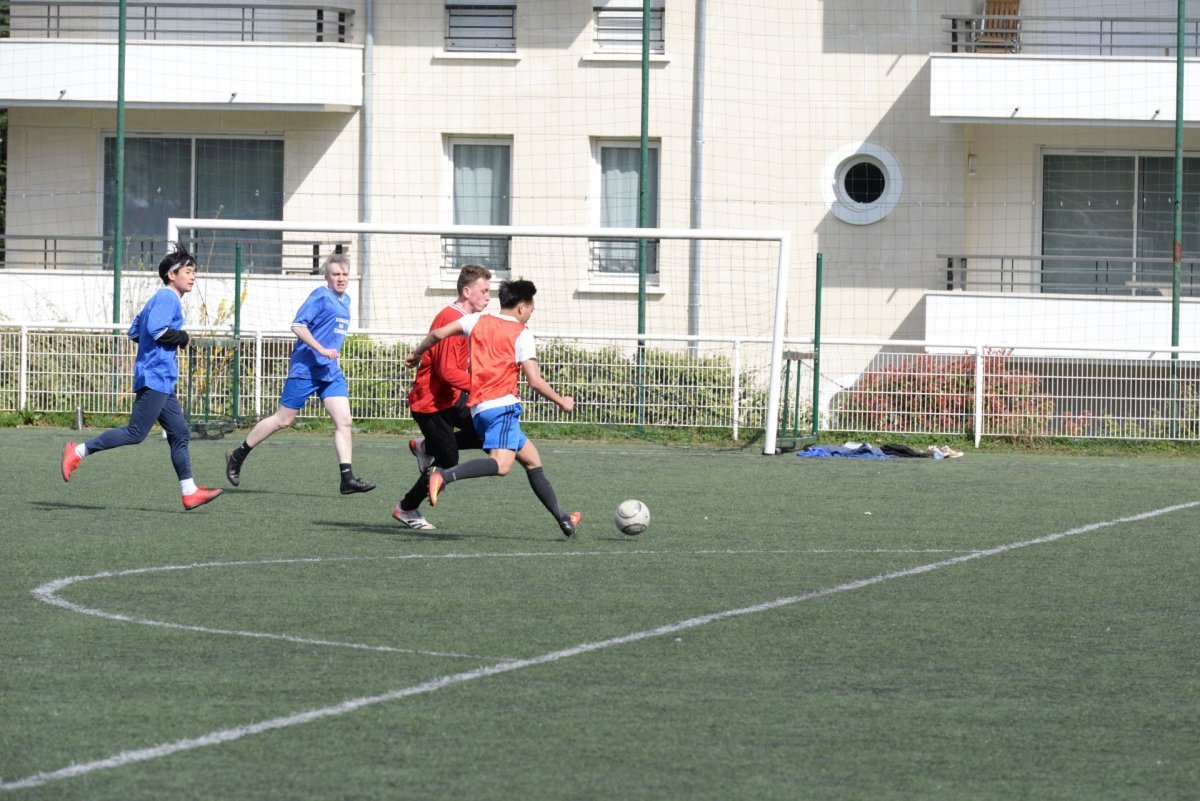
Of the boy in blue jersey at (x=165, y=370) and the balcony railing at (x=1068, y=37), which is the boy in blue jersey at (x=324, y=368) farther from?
the balcony railing at (x=1068, y=37)

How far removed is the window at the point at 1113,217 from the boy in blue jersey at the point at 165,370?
632 inches

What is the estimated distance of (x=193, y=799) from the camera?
513 cm

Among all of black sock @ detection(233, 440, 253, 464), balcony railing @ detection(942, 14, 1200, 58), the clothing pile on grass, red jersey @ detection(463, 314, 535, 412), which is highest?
balcony railing @ detection(942, 14, 1200, 58)

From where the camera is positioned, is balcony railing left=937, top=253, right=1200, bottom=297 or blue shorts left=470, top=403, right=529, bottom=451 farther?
balcony railing left=937, top=253, right=1200, bottom=297

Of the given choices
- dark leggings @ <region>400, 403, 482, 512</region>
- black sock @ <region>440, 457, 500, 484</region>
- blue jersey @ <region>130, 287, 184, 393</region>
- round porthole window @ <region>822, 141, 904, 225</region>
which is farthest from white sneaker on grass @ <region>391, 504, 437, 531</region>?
round porthole window @ <region>822, 141, 904, 225</region>

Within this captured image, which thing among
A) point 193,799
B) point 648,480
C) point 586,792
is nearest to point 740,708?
point 586,792

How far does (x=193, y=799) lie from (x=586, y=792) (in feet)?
3.74

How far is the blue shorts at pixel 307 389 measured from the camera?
13.8m

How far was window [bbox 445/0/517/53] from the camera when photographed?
85.9 ft

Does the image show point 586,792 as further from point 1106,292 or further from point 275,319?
point 1106,292

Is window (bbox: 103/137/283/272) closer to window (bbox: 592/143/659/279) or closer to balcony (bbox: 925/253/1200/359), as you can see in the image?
window (bbox: 592/143/659/279)

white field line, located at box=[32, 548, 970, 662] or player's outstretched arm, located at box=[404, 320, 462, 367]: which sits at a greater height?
player's outstretched arm, located at box=[404, 320, 462, 367]

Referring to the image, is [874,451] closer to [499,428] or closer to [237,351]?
[237,351]

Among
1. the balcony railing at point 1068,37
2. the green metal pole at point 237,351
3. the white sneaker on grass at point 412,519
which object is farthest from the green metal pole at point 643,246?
the white sneaker on grass at point 412,519
